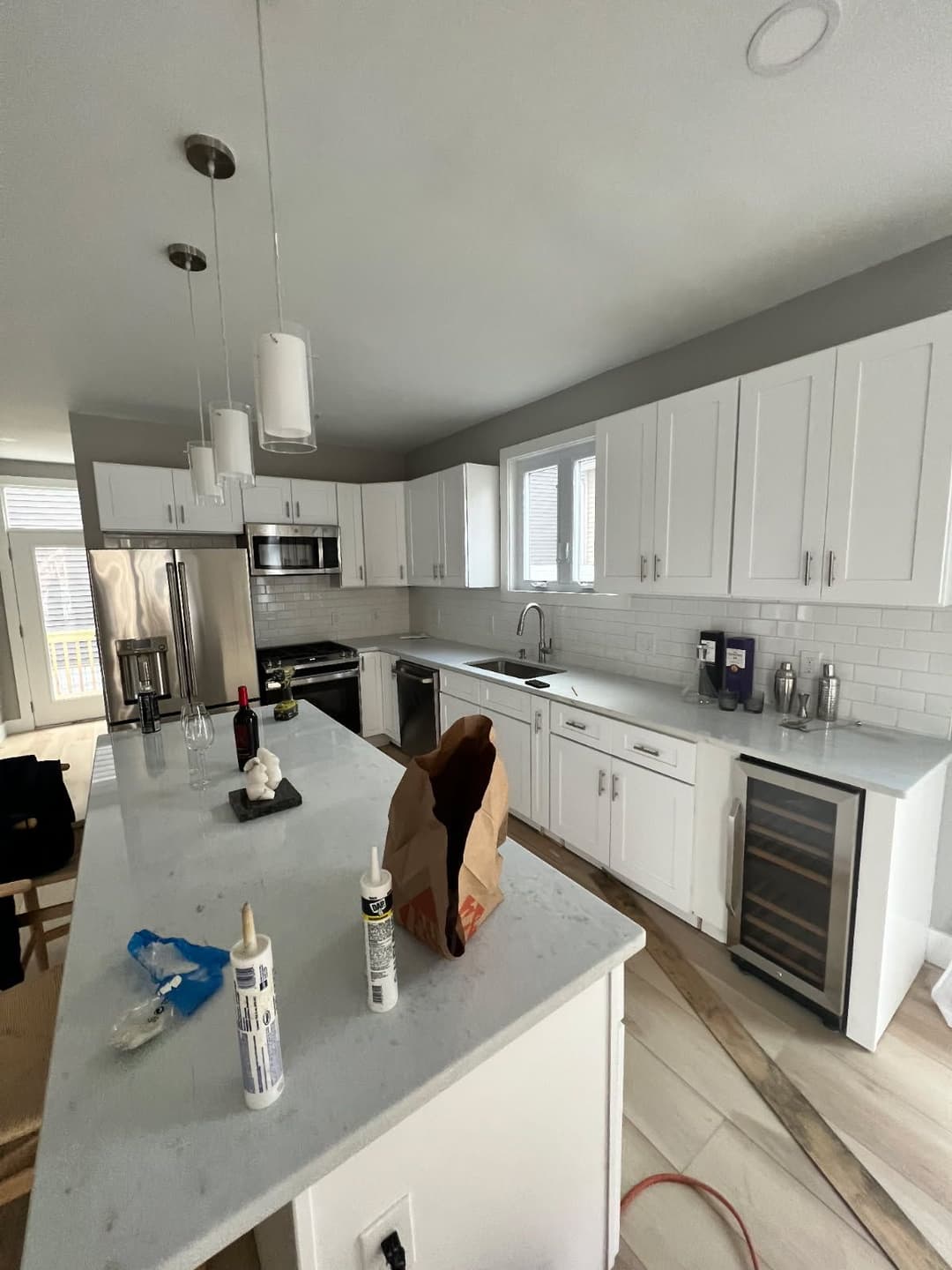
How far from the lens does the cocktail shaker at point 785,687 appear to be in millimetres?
2223

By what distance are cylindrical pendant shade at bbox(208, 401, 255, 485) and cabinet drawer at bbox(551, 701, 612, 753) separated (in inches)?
70.1

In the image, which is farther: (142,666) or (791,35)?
(142,666)

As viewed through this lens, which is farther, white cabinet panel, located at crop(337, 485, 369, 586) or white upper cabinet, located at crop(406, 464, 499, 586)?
white cabinet panel, located at crop(337, 485, 369, 586)

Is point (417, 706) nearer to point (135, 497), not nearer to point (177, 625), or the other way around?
point (177, 625)

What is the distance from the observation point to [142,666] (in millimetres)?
3318

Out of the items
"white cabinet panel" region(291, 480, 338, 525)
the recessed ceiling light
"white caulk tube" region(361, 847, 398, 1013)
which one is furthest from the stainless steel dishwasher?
the recessed ceiling light

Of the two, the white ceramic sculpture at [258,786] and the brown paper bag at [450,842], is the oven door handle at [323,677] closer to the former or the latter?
the white ceramic sculpture at [258,786]

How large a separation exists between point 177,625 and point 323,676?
108 cm

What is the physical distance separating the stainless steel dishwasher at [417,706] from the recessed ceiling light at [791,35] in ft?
10.2

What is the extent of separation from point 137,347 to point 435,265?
1683mm

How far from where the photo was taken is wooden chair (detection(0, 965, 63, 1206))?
919 millimetres

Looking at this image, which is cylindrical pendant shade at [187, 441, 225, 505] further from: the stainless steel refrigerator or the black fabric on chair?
the stainless steel refrigerator

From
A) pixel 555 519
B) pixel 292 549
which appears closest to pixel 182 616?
pixel 292 549

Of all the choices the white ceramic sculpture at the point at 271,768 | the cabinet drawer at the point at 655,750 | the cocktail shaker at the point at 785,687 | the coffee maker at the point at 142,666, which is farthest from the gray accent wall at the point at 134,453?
the cocktail shaker at the point at 785,687
